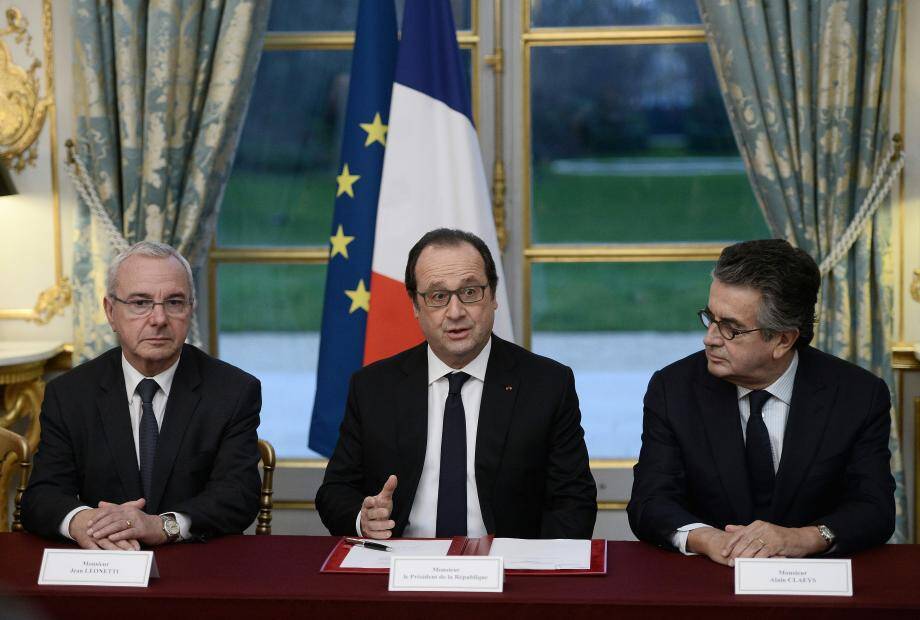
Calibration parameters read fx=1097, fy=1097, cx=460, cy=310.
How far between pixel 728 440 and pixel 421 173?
1765 mm

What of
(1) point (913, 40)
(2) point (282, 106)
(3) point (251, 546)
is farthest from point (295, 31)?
(3) point (251, 546)

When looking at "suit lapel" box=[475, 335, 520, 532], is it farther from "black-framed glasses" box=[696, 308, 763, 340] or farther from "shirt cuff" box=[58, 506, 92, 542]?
"shirt cuff" box=[58, 506, 92, 542]

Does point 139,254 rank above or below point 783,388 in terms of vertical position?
above

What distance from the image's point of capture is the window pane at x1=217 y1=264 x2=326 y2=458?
14.9ft

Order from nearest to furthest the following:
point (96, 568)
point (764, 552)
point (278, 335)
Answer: point (96, 568), point (764, 552), point (278, 335)

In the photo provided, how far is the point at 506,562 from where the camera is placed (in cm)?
211

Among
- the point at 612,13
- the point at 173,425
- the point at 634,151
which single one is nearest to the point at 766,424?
the point at 173,425

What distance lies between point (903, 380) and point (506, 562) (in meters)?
2.61

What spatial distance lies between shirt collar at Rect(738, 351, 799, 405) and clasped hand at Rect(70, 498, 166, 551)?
53.5 inches

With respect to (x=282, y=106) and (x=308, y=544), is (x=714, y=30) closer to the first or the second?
(x=282, y=106)

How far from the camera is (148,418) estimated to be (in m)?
2.74

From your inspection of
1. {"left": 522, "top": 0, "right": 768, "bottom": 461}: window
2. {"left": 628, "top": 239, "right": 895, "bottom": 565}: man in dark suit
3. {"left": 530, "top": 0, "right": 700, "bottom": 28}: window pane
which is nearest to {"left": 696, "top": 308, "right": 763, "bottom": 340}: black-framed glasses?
{"left": 628, "top": 239, "right": 895, "bottom": 565}: man in dark suit

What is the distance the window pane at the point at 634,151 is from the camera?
14.3 ft

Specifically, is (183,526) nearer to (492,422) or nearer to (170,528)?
(170,528)
